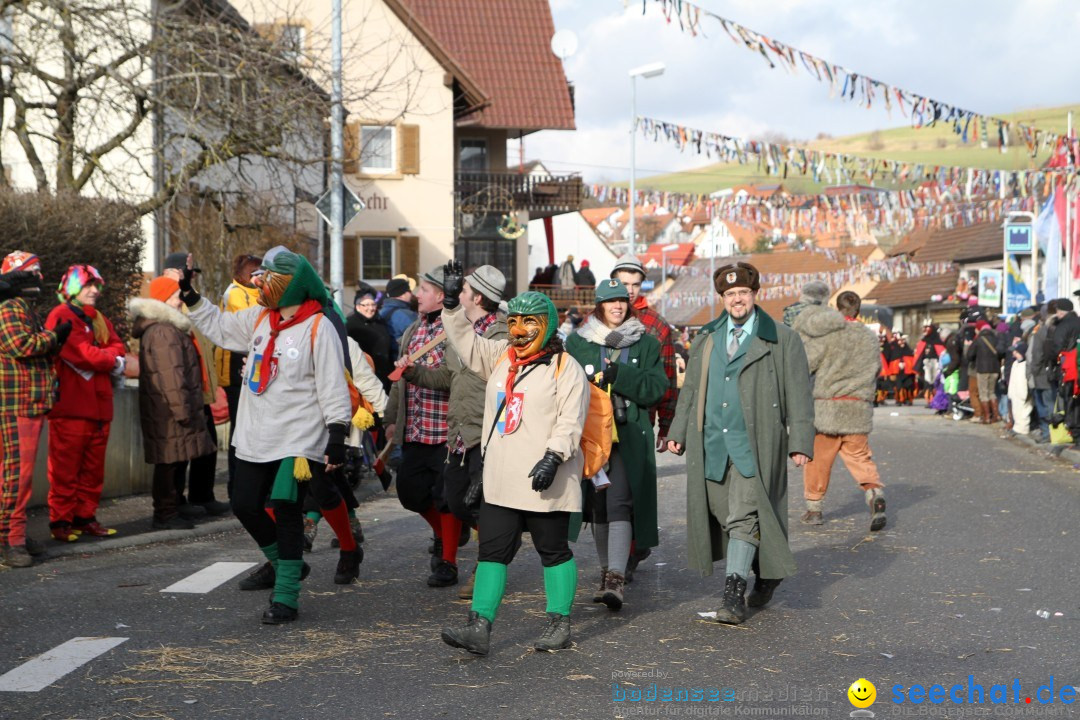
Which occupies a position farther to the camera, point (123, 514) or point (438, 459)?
point (123, 514)

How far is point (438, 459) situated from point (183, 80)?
864cm

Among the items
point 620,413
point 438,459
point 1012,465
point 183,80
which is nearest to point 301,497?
point 438,459

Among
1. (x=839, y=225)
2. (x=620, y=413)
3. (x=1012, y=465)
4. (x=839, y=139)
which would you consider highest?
(x=839, y=139)

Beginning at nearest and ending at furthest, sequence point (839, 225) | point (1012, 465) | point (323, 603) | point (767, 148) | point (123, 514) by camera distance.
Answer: point (323, 603)
point (123, 514)
point (1012, 465)
point (767, 148)
point (839, 225)

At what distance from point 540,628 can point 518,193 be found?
36.3 meters

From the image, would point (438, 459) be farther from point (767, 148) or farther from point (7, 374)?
point (767, 148)

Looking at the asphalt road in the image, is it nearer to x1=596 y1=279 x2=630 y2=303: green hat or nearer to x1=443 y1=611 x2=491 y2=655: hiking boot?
x1=443 y1=611 x2=491 y2=655: hiking boot

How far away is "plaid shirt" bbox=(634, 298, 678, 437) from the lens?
27.2 ft

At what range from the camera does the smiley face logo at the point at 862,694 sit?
5.52 m

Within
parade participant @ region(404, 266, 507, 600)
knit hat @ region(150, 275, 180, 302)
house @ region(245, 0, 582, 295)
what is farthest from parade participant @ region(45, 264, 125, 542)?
house @ region(245, 0, 582, 295)

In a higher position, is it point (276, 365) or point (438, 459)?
point (276, 365)

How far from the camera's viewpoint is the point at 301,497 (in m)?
7.30

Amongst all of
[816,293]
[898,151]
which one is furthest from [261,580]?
[898,151]

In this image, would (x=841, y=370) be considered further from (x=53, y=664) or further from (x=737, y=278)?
(x=53, y=664)
